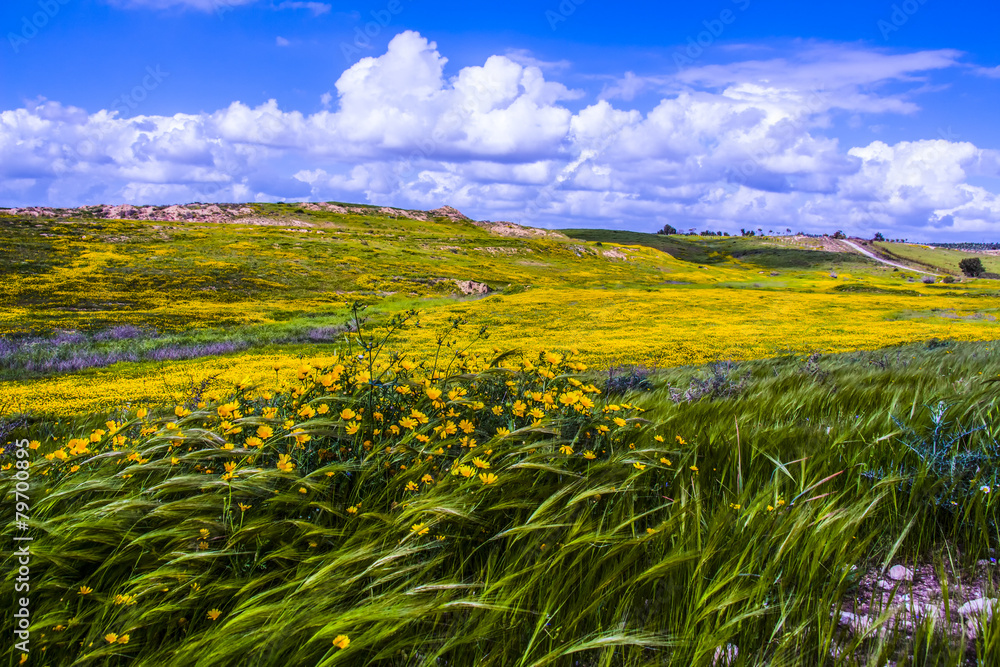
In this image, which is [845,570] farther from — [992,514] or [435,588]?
[435,588]

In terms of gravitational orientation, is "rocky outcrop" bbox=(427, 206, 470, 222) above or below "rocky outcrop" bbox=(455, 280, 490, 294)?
above

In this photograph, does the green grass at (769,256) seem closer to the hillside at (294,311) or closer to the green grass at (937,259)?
the green grass at (937,259)

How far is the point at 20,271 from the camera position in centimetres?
3108

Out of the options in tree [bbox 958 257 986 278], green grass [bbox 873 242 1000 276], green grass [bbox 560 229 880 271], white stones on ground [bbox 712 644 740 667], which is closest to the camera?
white stones on ground [bbox 712 644 740 667]

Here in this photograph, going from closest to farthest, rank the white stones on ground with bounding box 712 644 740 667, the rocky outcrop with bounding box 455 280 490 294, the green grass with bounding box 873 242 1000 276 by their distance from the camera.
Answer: the white stones on ground with bounding box 712 644 740 667 → the rocky outcrop with bounding box 455 280 490 294 → the green grass with bounding box 873 242 1000 276

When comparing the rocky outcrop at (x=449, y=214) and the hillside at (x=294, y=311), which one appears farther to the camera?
the rocky outcrop at (x=449, y=214)

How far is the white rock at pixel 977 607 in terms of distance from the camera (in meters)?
1.62

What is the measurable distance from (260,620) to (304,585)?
0.49ft

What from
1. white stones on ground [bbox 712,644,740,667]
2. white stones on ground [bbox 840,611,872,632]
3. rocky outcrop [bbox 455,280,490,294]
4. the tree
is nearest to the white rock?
white stones on ground [bbox 840,611,872,632]

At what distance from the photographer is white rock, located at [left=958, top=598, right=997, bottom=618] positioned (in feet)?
5.30

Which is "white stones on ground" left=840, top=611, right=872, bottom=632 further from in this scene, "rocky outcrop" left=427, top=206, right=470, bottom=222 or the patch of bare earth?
"rocky outcrop" left=427, top=206, right=470, bottom=222

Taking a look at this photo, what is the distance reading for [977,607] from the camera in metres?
1.75

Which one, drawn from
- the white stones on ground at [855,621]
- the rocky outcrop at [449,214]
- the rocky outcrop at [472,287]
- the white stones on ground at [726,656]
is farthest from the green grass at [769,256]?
the white stones on ground at [726,656]

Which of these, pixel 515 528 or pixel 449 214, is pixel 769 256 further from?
pixel 515 528
